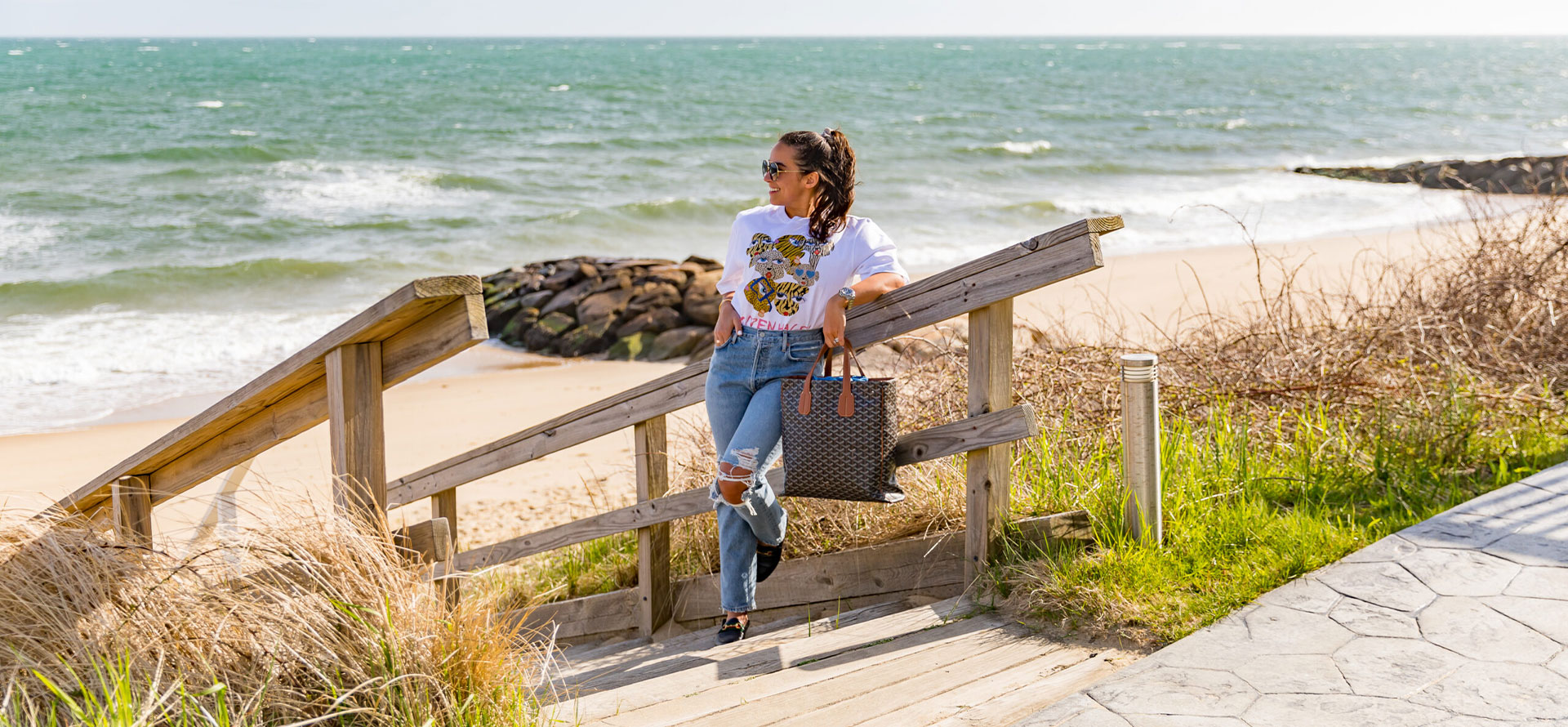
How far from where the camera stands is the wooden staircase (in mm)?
2727

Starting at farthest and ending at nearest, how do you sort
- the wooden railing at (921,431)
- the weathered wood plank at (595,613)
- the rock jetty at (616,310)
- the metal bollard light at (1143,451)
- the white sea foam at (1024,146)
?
the white sea foam at (1024,146), the rock jetty at (616,310), the weathered wood plank at (595,613), the metal bollard light at (1143,451), the wooden railing at (921,431)

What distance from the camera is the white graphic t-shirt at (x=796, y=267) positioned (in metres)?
3.46

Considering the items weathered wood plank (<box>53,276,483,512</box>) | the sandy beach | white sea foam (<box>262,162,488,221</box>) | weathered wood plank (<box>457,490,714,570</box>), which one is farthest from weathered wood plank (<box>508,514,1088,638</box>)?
white sea foam (<box>262,162,488,221</box>)

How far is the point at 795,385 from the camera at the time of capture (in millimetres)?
3422

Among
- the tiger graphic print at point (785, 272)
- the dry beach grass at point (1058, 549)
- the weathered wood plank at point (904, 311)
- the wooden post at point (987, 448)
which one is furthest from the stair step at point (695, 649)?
the tiger graphic print at point (785, 272)

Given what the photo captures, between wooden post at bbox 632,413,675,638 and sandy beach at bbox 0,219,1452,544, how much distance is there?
2.95 feet

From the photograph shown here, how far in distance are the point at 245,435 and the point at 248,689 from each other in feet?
4.31

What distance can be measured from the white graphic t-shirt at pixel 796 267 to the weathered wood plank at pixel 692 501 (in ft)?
1.56

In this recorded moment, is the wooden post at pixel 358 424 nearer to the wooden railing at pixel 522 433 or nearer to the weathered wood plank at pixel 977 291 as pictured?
the wooden railing at pixel 522 433

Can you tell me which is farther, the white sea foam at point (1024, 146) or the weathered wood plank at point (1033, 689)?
the white sea foam at point (1024, 146)

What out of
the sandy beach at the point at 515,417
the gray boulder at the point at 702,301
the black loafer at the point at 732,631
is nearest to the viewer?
the black loafer at the point at 732,631

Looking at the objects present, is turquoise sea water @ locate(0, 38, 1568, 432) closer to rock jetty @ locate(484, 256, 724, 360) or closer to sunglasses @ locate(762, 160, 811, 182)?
rock jetty @ locate(484, 256, 724, 360)

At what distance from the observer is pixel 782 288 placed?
11.5ft

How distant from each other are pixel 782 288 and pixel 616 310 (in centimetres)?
1138
